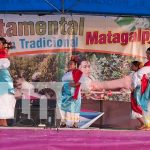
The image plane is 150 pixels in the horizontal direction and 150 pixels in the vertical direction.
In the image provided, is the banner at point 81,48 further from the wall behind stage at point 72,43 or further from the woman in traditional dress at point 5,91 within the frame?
the woman in traditional dress at point 5,91

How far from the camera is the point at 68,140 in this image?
4719 millimetres

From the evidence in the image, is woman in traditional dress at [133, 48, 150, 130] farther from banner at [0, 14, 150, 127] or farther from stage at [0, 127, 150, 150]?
stage at [0, 127, 150, 150]

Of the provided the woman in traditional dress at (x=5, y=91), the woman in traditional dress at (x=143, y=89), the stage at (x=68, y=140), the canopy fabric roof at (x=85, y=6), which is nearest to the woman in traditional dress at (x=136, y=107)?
the woman in traditional dress at (x=143, y=89)

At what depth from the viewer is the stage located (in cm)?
468

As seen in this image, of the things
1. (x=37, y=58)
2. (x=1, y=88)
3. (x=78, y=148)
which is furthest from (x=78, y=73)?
(x=78, y=148)

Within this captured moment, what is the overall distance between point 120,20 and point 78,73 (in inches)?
47.3

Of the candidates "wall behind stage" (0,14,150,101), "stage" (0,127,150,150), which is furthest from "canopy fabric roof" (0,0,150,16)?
"stage" (0,127,150,150)

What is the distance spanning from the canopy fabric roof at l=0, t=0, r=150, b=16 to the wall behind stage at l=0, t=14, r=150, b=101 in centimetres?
43

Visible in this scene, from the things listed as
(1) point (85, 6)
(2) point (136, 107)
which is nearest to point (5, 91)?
(1) point (85, 6)

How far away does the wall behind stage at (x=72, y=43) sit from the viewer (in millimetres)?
8195

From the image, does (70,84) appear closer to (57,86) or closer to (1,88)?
(57,86)

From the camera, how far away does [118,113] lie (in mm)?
8367

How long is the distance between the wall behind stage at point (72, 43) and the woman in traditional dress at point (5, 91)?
0.35 metres

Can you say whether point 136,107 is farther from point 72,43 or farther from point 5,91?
point 5,91
